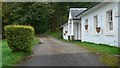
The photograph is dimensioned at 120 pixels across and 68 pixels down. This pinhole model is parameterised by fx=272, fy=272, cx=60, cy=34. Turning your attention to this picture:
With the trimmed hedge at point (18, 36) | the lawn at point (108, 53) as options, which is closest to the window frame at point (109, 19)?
the lawn at point (108, 53)

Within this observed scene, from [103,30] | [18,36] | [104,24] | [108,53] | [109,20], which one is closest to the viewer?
[108,53]

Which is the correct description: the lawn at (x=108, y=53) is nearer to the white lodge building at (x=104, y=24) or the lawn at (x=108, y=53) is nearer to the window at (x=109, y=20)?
the white lodge building at (x=104, y=24)

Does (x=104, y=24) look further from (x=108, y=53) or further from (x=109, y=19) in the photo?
(x=108, y=53)

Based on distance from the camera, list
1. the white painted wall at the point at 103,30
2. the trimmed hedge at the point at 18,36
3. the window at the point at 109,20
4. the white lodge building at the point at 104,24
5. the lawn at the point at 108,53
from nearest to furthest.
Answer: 1. the lawn at the point at 108,53
2. the trimmed hedge at the point at 18,36
3. the white painted wall at the point at 103,30
4. the white lodge building at the point at 104,24
5. the window at the point at 109,20

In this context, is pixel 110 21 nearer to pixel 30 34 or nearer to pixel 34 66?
pixel 30 34

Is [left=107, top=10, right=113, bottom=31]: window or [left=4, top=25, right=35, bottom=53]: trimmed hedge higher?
[left=107, top=10, right=113, bottom=31]: window

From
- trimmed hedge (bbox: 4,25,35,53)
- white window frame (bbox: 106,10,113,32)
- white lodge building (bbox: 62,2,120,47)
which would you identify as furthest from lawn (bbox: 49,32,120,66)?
trimmed hedge (bbox: 4,25,35,53)

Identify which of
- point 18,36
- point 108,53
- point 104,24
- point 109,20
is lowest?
point 108,53

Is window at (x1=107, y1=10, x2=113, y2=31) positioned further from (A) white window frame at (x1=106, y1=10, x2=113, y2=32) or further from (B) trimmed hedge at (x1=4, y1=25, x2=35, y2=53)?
(B) trimmed hedge at (x1=4, y1=25, x2=35, y2=53)

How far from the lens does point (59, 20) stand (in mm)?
67938

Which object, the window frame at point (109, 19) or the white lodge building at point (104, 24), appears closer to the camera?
the white lodge building at point (104, 24)

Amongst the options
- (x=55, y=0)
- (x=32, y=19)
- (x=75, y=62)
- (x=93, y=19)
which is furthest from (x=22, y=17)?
(x=75, y=62)

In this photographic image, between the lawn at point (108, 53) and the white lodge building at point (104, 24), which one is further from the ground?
the white lodge building at point (104, 24)

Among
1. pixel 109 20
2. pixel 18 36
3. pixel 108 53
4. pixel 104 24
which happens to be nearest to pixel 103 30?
pixel 104 24
